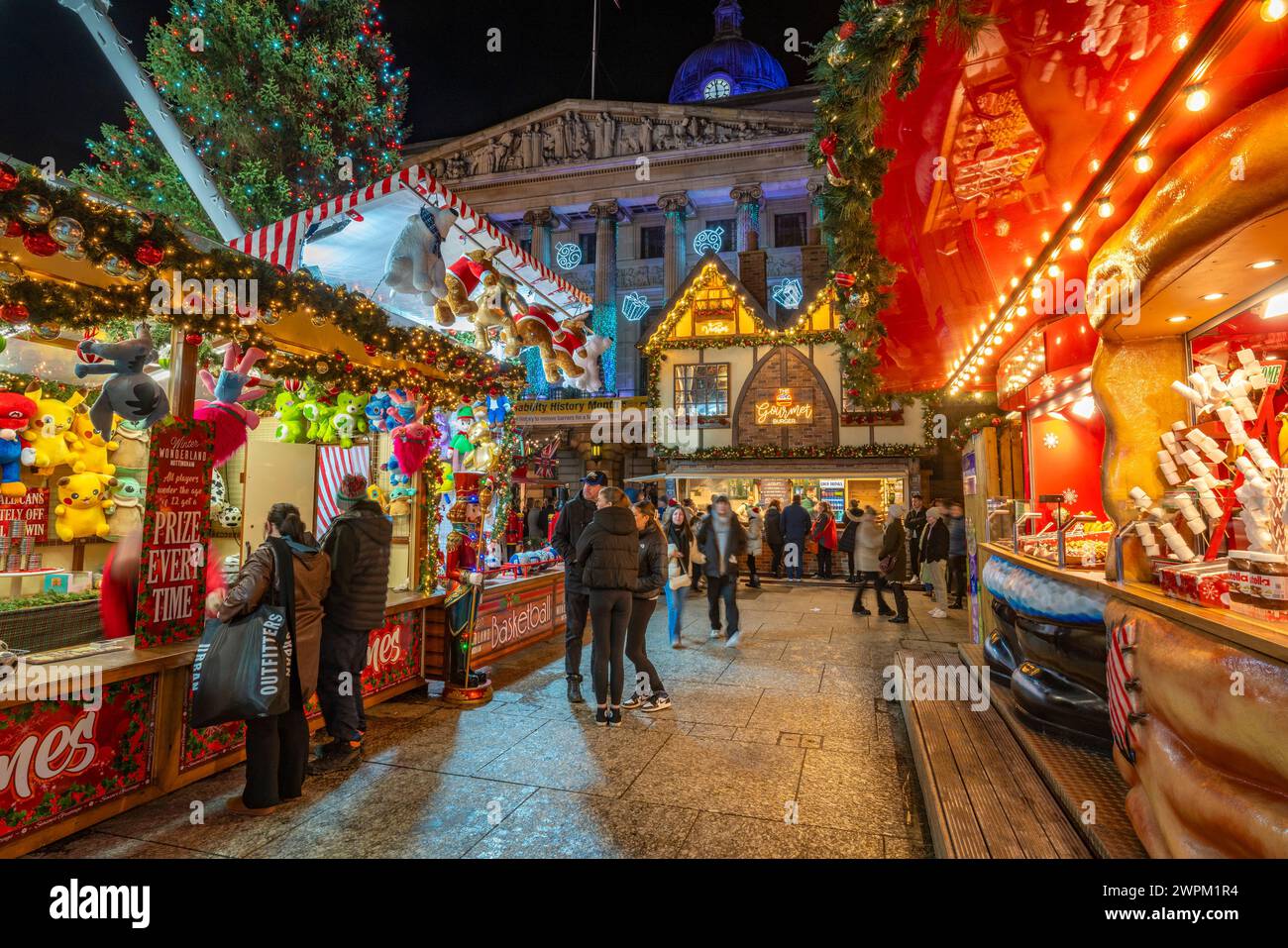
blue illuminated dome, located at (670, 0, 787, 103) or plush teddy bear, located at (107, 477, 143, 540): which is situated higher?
blue illuminated dome, located at (670, 0, 787, 103)

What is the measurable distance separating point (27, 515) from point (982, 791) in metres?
8.71

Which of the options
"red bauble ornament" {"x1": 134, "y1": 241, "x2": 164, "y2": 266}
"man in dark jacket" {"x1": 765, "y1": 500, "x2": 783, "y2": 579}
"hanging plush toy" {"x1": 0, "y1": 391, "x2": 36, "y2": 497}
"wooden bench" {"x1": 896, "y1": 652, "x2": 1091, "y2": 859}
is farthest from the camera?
"man in dark jacket" {"x1": 765, "y1": 500, "x2": 783, "y2": 579}

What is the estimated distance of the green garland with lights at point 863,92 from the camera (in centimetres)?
234

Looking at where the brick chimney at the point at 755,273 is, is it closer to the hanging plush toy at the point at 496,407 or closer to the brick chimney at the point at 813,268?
the brick chimney at the point at 813,268

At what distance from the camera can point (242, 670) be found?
3.01 m

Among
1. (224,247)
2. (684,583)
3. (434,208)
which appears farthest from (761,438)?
(224,247)

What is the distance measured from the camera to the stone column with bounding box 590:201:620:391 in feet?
86.2

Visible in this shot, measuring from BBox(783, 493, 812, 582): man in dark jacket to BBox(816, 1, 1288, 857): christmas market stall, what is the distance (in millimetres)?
7790

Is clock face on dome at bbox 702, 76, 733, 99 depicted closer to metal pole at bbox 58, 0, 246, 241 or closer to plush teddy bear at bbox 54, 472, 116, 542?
metal pole at bbox 58, 0, 246, 241

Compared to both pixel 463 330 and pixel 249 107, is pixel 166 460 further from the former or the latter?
pixel 249 107

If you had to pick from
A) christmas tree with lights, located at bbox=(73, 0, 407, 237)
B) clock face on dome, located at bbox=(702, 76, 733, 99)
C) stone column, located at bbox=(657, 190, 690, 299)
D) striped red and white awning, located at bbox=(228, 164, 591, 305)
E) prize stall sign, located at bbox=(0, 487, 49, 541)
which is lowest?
prize stall sign, located at bbox=(0, 487, 49, 541)

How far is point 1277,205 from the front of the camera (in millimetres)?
2012

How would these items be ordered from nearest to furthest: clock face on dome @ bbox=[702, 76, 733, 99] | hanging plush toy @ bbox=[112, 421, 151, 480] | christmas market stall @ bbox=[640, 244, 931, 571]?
hanging plush toy @ bbox=[112, 421, 151, 480]
christmas market stall @ bbox=[640, 244, 931, 571]
clock face on dome @ bbox=[702, 76, 733, 99]

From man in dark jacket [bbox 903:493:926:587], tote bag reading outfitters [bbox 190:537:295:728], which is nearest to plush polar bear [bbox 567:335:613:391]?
tote bag reading outfitters [bbox 190:537:295:728]
